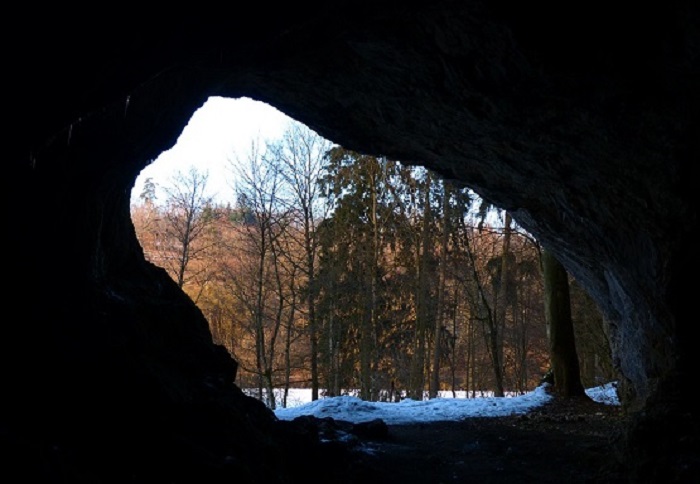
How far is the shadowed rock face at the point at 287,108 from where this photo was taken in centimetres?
364

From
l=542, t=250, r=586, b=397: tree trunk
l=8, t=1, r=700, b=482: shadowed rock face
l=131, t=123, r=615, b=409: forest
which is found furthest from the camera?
l=131, t=123, r=615, b=409: forest

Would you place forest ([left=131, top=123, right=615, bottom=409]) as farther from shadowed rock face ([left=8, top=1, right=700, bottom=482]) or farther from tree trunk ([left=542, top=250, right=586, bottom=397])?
shadowed rock face ([left=8, top=1, right=700, bottom=482])

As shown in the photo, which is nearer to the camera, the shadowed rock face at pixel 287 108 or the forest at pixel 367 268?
the shadowed rock face at pixel 287 108

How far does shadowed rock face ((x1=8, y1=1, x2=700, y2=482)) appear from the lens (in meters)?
3.64

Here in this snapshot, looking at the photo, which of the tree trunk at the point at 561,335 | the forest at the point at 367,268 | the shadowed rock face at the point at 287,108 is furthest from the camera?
the forest at the point at 367,268

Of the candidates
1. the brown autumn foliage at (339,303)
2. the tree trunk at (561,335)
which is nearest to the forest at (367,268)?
the brown autumn foliage at (339,303)

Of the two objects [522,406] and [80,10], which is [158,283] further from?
[522,406]

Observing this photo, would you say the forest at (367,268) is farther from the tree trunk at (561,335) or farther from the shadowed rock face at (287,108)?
the shadowed rock face at (287,108)

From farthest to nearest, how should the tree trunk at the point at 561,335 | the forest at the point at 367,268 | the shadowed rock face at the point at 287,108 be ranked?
the forest at the point at 367,268 → the tree trunk at the point at 561,335 → the shadowed rock face at the point at 287,108

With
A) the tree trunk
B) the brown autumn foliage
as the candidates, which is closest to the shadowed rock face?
the tree trunk

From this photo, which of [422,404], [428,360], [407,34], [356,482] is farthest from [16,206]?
[428,360]

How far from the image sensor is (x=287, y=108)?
7750 millimetres

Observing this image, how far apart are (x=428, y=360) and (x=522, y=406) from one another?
10.8 metres

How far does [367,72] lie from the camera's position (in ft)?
20.6
